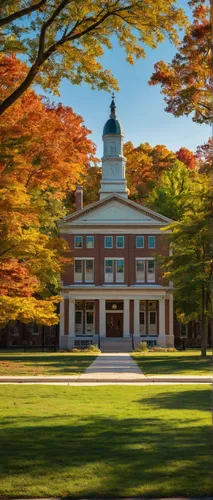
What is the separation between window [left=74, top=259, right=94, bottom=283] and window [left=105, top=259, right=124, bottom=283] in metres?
1.25

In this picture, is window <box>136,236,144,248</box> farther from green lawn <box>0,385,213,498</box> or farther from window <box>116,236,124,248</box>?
green lawn <box>0,385,213,498</box>

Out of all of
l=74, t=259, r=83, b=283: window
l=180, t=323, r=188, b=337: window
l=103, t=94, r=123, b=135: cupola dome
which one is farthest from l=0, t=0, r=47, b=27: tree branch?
l=103, t=94, r=123, b=135: cupola dome

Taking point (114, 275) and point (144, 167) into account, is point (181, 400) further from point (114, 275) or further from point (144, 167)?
point (144, 167)

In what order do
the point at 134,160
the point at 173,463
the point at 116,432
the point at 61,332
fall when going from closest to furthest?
the point at 173,463 < the point at 116,432 < the point at 61,332 < the point at 134,160

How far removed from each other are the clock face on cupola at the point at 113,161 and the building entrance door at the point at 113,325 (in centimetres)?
1089

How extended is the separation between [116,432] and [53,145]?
1226 centimetres

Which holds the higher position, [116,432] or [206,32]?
[206,32]

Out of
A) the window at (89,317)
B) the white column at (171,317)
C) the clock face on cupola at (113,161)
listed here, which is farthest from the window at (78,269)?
the white column at (171,317)

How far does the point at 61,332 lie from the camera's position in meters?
51.4

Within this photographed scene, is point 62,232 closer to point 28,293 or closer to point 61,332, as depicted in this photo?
point 61,332

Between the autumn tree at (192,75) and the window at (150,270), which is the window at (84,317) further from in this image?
the autumn tree at (192,75)

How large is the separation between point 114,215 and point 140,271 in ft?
16.8

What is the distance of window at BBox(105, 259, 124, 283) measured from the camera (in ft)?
171

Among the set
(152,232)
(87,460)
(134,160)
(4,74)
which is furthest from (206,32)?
(134,160)
